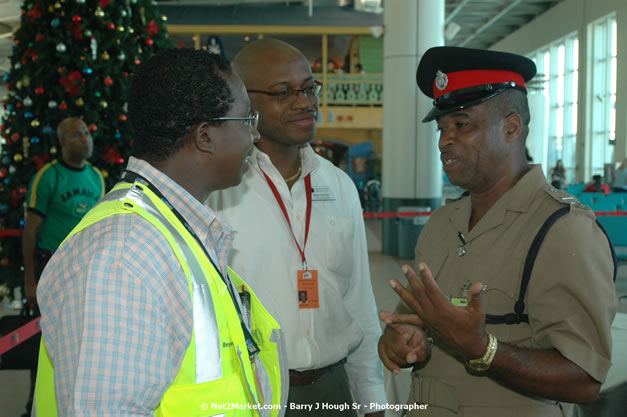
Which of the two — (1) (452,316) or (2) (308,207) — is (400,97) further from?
(1) (452,316)

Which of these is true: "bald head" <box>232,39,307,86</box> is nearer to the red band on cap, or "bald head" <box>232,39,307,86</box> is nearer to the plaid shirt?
the red band on cap

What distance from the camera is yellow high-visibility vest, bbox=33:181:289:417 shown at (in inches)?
40.0

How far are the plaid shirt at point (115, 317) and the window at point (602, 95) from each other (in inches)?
694

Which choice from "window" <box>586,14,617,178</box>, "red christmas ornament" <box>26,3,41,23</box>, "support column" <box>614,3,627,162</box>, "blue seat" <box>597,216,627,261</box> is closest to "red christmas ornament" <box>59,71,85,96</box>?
"red christmas ornament" <box>26,3,41,23</box>

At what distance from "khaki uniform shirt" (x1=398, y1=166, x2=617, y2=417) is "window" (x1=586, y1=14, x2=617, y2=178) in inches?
658

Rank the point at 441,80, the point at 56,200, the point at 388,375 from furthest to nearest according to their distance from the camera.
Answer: the point at 56,200
the point at 388,375
the point at 441,80

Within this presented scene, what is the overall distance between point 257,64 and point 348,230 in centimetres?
68

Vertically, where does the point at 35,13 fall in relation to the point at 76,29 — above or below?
above

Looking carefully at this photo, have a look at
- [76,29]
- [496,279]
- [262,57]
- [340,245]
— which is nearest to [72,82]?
[76,29]

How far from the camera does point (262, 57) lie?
2.00 m

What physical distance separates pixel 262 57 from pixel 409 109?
7.28 m

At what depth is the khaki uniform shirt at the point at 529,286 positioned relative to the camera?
4.34 ft

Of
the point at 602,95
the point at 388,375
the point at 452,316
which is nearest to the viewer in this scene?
the point at 452,316

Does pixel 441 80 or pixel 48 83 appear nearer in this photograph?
pixel 441 80
